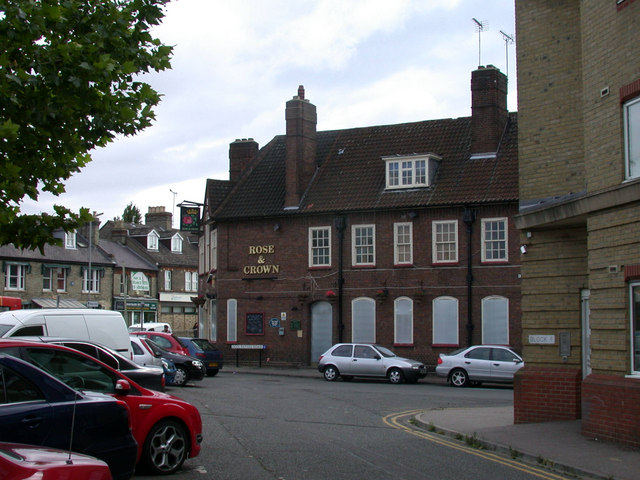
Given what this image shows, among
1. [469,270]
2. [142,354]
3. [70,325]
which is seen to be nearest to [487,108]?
[469,270]

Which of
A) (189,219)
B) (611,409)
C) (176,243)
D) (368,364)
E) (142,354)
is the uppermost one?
(176,243)

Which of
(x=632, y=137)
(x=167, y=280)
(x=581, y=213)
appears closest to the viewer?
(x=632, y=137)

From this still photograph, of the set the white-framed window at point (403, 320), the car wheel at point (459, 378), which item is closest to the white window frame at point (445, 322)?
the white-framed window at point (403, 320)

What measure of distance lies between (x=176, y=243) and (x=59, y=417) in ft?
213

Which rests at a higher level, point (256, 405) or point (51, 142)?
point (51, 142)

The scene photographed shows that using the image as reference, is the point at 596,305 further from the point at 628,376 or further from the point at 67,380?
the point at 67,380

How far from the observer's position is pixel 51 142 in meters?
9.76

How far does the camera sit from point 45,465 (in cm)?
530

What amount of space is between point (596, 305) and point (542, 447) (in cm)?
267

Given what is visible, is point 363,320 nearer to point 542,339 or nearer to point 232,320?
point 232,320

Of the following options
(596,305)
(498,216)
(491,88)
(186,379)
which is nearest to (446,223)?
(498,216)

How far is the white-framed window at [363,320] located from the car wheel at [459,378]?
761cm

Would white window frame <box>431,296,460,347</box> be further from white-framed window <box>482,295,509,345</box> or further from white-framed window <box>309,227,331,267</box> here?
white-framed window <box>309,227,331,267</box>

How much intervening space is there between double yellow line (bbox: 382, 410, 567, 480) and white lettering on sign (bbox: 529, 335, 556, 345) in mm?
2776
